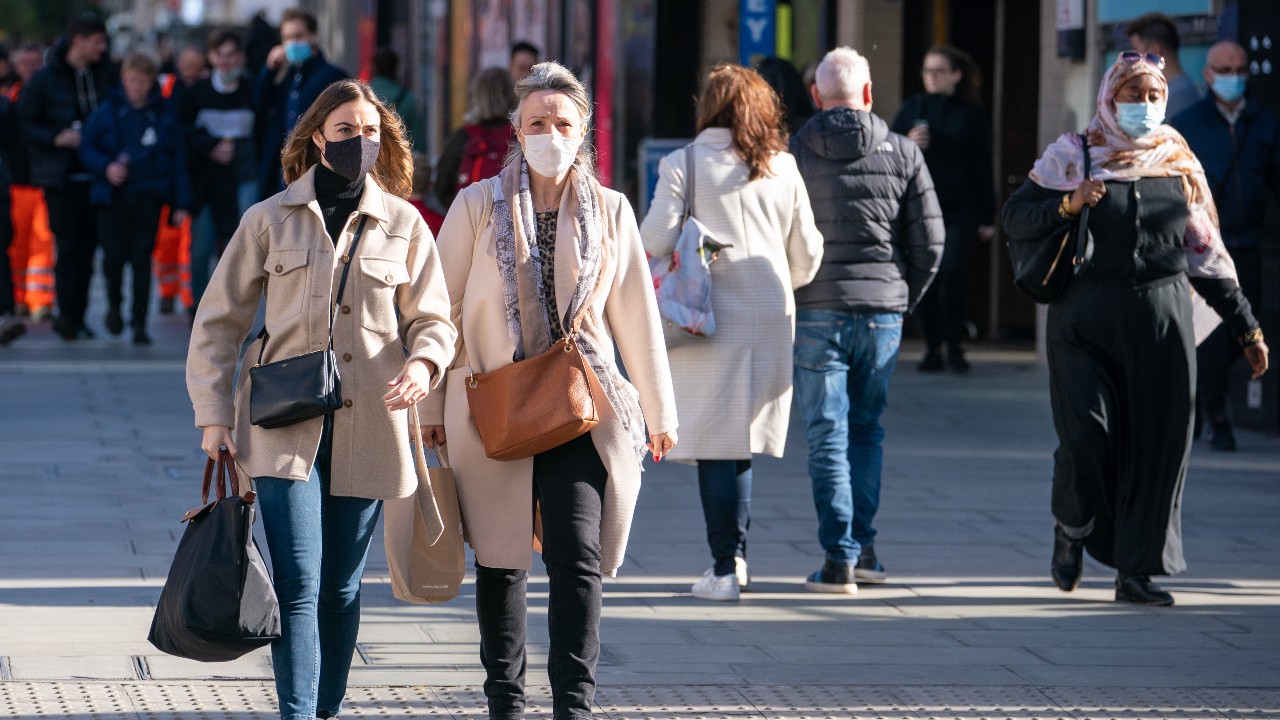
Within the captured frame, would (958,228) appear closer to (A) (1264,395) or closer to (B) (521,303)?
(A) (1264,395)

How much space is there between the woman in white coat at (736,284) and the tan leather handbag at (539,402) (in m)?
2.05

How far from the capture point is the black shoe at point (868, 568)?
7.46 m

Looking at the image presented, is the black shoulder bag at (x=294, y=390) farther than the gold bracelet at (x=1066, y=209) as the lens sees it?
No

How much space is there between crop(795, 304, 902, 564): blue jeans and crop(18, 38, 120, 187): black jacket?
8.96 meters

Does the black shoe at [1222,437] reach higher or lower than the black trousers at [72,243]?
lower

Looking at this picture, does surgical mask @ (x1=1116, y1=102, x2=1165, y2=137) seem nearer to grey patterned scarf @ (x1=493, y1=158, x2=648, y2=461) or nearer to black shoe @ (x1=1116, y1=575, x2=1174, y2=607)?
black shoe @ (x1=1116, y1=575, x2=1174, y2=607)

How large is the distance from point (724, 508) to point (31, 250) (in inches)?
428

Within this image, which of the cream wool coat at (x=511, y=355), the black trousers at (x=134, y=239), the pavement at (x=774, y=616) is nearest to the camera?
the cream wool coat at (x=511, y=355)

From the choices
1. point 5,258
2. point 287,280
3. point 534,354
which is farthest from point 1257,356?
point 5,258

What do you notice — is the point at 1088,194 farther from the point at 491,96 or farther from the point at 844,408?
the point at 491,96

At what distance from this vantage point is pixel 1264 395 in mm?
11375

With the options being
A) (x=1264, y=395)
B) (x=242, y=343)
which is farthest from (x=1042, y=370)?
(x=242, y=343)

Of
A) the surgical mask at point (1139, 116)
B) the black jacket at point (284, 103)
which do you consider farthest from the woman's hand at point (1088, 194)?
the black jacket at point (284, 103)

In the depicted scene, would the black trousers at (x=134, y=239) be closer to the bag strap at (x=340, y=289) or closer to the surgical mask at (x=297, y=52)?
the surgical mask at (x=297, y=52)
